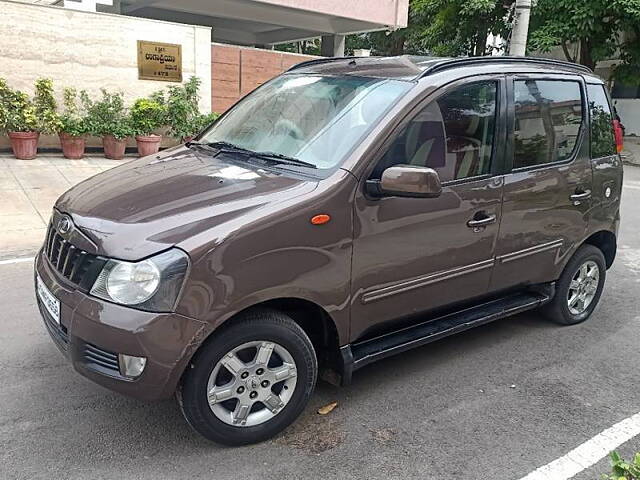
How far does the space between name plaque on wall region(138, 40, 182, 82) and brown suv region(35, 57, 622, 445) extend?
26.3 ft

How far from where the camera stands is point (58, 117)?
33.3ft

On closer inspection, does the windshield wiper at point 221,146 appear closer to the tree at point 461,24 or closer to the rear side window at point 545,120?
the rear side window at point 545,120

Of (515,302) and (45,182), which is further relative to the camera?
(45,182)

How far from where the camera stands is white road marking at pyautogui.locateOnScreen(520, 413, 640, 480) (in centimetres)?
280

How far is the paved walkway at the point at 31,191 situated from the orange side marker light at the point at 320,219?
420cm

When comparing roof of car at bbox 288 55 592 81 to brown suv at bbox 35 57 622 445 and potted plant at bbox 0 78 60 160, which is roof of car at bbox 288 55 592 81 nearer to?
brown suv at bbox 35 57 622 445

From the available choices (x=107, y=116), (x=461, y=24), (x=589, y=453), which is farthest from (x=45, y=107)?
(x=461, y=24)

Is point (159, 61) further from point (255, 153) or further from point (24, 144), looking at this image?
point (255, 153)

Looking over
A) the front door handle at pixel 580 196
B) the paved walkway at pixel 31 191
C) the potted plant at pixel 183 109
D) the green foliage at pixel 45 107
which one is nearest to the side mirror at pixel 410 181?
the front door handle at pixel 580 196

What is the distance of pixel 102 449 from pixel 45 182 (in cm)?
695

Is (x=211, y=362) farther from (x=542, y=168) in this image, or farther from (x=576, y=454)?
(x=542, y=168)

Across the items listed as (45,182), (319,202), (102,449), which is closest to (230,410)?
(102,449)

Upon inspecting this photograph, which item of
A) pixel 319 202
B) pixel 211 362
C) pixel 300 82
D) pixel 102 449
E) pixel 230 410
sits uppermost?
pixel 300 82

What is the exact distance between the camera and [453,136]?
11.3 feet
